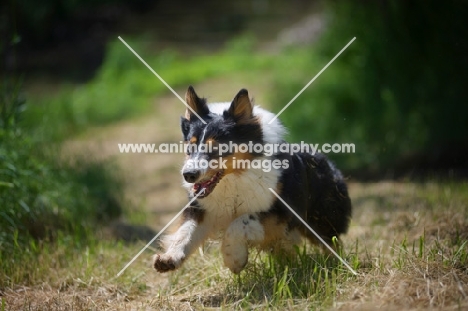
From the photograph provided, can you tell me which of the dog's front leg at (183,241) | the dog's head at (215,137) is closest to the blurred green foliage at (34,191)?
the dog's front leg at (183,241)

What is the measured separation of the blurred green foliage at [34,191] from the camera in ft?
20.5

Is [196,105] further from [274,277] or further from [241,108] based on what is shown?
[274,277]

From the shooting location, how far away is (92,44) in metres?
19.7

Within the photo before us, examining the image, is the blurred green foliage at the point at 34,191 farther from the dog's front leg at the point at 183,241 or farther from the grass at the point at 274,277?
the dog's front leg at the point at 183,241

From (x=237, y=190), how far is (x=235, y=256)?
0.55 meters

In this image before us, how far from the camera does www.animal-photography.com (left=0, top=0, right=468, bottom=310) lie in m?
4.82

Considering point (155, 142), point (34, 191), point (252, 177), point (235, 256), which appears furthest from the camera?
point (155, 142)

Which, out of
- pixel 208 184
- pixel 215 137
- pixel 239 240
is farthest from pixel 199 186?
pixel 239 240

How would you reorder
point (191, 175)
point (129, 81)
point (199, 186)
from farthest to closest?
point (129, 81)
point (199, 186)
point (191, 175)

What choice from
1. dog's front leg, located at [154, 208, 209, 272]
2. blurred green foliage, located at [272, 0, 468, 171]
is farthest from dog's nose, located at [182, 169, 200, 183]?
blurred green foliage, located at [272, 0, 468, 171]

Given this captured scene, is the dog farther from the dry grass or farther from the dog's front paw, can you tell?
the dry grass

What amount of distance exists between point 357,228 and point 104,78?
10936mm

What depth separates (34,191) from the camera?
664 cm

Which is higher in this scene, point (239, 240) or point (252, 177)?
point (252, 177)
